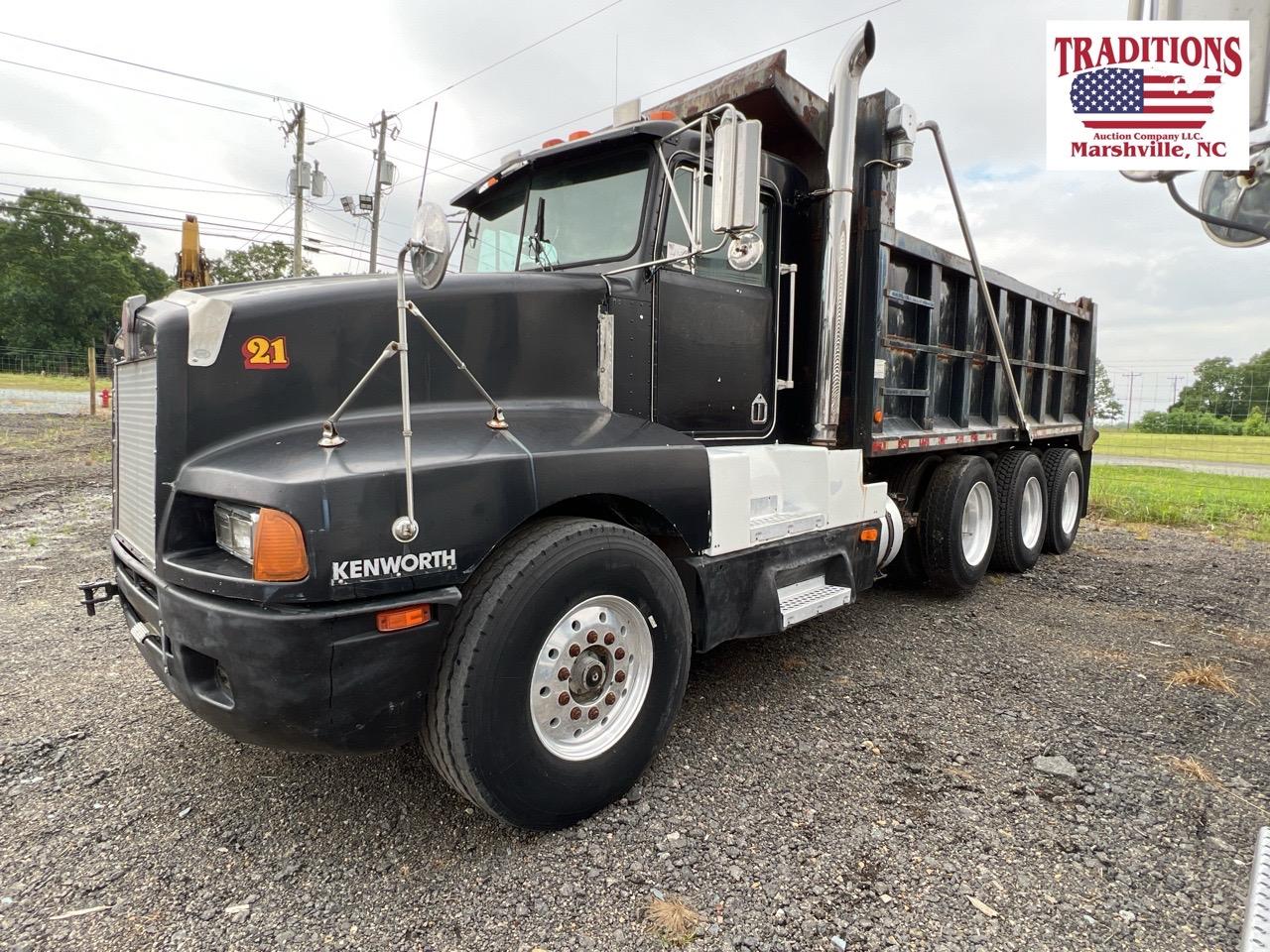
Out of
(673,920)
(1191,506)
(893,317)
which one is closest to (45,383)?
(893,317)

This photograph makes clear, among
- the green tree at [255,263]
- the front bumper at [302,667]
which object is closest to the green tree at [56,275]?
the green tree at [255,263]

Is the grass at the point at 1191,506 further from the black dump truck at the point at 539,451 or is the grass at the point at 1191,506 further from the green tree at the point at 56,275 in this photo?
the green tree at the point at 56,275

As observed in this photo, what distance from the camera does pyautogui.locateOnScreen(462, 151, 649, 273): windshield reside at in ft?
10.7

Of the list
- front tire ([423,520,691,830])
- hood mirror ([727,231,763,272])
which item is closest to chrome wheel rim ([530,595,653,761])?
front tire ([423,520,691,830])

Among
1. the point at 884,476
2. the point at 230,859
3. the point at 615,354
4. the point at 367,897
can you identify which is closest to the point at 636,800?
the point at 367,897

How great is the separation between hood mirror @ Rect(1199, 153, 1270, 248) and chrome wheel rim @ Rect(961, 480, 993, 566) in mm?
4118

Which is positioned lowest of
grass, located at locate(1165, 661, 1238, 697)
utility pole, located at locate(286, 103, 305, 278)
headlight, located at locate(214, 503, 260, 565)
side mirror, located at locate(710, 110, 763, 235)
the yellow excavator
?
grass, located at locate(1165, 661, 1238, 697)

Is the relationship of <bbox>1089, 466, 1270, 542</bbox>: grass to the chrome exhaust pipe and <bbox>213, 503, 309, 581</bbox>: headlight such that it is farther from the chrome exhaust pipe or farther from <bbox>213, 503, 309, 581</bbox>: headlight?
<bbox>213, 503, 309, 581</bbox>: headlight

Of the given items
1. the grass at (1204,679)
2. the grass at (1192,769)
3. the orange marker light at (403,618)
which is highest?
the orange marker light at (403,618)

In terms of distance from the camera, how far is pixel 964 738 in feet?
10.7

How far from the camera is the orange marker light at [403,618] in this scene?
2092 mm

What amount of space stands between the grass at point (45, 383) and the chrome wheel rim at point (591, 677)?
35437 millimetres

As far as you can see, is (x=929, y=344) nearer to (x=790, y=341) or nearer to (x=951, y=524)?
(x=951, y=524)

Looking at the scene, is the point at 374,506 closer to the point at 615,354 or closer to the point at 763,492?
the point at 615,354
